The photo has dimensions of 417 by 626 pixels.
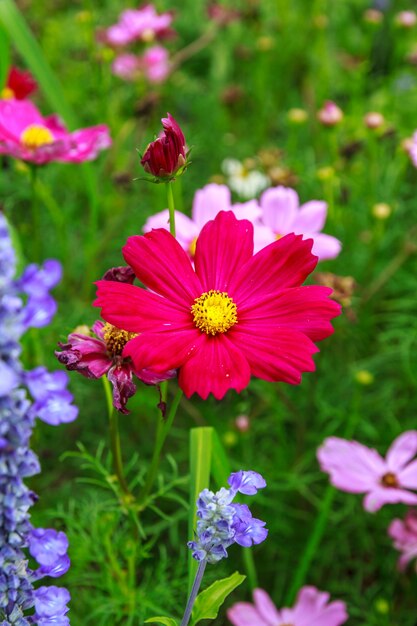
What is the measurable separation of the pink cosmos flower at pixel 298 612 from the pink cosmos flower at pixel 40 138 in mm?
579

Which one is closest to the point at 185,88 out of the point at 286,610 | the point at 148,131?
the point at 148,131

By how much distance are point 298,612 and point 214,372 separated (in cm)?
49

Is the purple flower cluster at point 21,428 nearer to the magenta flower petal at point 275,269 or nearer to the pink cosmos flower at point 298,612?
the magenta flower petal at point 275,269

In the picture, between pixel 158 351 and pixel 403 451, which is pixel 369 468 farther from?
pixel 158 351

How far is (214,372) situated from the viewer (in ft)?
1.89

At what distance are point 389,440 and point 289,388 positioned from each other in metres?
0.18

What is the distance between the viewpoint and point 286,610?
3.07ft

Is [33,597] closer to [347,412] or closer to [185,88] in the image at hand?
[347,412]

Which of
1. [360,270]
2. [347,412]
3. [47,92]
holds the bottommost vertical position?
[347,412]

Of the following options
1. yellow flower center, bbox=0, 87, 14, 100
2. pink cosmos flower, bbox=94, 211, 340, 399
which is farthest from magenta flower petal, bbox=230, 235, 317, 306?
yellow flower center, bbox=0, 87, 14, 100

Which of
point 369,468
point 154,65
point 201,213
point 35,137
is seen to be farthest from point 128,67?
point 369,468

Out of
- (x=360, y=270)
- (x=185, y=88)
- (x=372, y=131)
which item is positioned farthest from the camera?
(x=185, y=88)

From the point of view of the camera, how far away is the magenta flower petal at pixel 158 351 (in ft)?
1.82

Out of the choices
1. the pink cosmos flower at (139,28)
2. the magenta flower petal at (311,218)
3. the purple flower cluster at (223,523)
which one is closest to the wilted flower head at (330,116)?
the magenta flower petal at (311,218)
